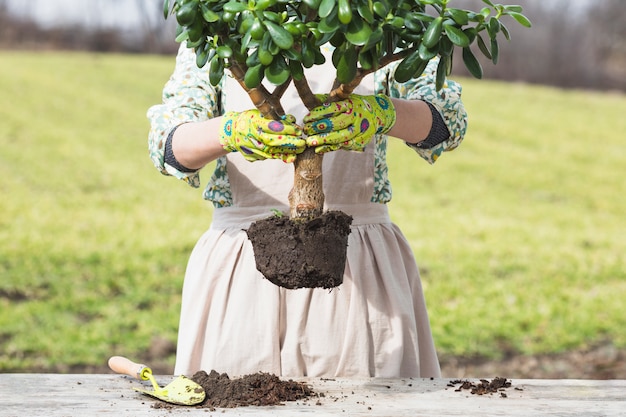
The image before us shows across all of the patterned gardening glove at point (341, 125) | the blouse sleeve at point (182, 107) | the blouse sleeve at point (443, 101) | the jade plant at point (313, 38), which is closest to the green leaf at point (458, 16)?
the jade plant at point (313, 38)

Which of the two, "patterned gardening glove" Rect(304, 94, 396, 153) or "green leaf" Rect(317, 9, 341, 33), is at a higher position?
"green leaf" Rect(317, 9, 341, 33)

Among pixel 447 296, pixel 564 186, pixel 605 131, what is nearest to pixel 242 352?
pixel 447 296

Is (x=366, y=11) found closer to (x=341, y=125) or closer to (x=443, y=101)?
(x=341, y=125)

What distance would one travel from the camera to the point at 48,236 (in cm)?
829

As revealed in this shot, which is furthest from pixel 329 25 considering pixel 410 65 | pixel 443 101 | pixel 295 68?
pixel 443 101

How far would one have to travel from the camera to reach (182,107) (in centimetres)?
256

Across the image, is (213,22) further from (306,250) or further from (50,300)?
(50,300)

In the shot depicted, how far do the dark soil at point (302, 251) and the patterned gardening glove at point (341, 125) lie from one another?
0.20 metres

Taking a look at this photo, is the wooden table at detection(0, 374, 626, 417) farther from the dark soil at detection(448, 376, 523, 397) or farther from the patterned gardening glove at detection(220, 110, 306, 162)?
the patterned gardening glove at detection(220, 110, 306, 162)

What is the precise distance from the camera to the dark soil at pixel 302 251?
2080mm

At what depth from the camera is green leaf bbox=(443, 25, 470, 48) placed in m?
1.94

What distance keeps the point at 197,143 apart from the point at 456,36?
82 cm

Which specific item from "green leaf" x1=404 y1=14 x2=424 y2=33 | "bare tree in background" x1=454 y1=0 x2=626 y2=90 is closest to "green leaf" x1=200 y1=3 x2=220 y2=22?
"green leaf" x1=404 y1=14 x2=424 y2=33

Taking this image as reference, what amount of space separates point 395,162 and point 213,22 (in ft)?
35.6
